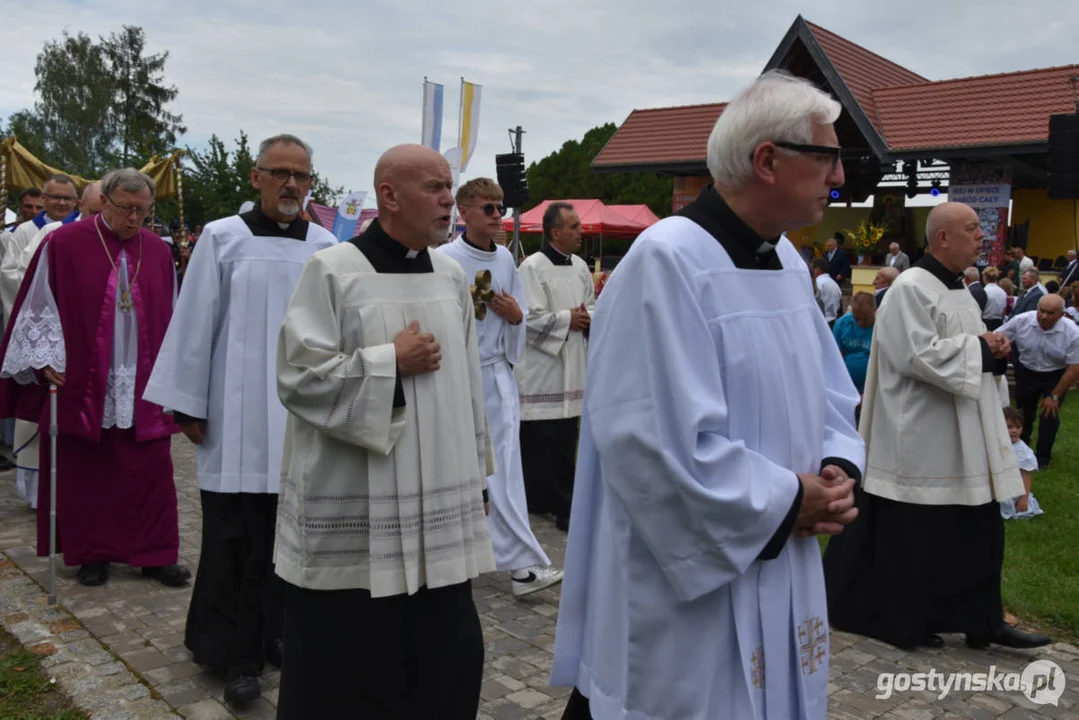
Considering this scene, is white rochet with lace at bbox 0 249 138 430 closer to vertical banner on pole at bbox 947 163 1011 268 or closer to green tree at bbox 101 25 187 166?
vertical banner on pole at bbox 947 163 1011 268

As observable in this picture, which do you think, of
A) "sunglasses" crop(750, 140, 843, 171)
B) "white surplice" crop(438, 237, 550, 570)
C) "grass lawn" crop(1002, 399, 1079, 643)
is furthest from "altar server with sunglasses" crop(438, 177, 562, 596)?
"sunglasses" crop(750, 140, 843, 171)

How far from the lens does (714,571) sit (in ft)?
6.97

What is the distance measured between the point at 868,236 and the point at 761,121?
71.4ft

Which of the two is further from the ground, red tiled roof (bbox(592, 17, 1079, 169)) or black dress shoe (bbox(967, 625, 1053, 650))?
red tiled roof (bbox(592, 17, 1079, 169))

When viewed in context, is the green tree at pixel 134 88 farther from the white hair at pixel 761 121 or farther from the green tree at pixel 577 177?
the white hair at pixel 761 121

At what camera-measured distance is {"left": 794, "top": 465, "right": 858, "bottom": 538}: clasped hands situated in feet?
7.26

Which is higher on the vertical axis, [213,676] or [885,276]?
[885,276]

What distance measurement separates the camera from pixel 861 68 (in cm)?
2195

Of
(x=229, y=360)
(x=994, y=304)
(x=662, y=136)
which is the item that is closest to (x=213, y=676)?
(x=229, y=360)

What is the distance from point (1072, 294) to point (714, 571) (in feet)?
50.6

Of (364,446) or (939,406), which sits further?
(939,406)

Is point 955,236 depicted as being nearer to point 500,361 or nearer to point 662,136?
point 500,361

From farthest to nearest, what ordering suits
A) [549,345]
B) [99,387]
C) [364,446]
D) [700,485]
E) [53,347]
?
[549,345], [99,387], [53,347], [364,446], [700,485]

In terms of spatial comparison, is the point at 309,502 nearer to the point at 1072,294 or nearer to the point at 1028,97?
the point at 1072,294
